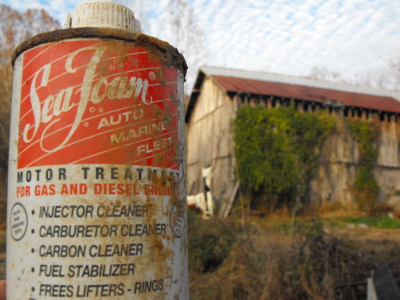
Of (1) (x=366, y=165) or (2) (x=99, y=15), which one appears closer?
(2) (x=99, y=15)

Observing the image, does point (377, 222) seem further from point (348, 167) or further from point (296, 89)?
point (296, 89)

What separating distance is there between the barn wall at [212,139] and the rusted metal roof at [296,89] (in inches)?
22.3

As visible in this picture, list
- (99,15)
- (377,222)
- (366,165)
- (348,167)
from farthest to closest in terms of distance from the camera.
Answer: (366,165), (348,167), (377,222), (99,15)

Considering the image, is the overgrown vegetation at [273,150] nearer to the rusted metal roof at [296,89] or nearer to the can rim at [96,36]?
the rusted metal roof at [296,89]

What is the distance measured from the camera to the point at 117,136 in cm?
116

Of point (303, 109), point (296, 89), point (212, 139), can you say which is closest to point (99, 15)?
point (212, 139)

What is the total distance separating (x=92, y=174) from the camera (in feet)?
3.67

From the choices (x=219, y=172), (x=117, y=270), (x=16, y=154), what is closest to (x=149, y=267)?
(x=117, y=270)

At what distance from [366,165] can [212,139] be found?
292 inches

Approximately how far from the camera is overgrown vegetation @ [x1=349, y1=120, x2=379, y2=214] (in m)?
15.7

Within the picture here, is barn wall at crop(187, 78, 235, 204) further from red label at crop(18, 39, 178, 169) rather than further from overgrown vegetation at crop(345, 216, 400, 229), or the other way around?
red label at crop(18, 39, 178, 169)

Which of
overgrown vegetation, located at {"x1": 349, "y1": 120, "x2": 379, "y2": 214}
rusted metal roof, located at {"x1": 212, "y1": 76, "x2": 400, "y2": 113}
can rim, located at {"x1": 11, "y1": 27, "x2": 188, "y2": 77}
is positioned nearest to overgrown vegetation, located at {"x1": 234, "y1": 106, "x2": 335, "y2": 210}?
rusted metal roof, located at {"x1": 212, "y1": 76, "x2": 400, "y2": 113}

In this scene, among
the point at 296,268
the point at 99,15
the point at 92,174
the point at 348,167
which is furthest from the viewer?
the point at 348,167

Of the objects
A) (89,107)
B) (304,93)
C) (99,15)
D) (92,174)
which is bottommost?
(92,174)
